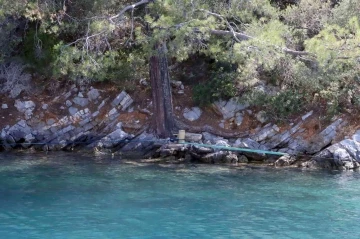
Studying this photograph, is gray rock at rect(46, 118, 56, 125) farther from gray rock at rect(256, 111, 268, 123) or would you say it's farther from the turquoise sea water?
gray rock at rect(256, 111, 268, 123)

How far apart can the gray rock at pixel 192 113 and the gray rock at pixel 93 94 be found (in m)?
3.60

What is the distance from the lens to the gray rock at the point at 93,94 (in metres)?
20.4

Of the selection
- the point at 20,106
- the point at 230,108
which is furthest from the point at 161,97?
the point at 20,106

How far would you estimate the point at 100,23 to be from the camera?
15.3 m

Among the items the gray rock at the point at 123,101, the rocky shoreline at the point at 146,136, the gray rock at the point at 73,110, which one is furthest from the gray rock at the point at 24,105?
the gray rock at the point at 123,101

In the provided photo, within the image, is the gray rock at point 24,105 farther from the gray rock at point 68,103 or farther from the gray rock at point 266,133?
the gray rock at point 266,133

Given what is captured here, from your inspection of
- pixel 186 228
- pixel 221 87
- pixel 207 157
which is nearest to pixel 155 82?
pixel 221 87

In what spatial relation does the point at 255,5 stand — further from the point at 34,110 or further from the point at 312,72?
the point at 34,110

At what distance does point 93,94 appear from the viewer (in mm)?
20469

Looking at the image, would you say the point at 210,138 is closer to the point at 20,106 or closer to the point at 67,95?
the point at 67,95

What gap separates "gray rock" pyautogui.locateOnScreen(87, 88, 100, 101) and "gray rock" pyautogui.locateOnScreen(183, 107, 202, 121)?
11.8ft

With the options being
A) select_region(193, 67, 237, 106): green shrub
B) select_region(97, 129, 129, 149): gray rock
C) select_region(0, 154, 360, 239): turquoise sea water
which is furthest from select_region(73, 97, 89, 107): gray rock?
select_region(0, 154, 360, 239): turquoise sea water

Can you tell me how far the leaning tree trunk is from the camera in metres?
18.3

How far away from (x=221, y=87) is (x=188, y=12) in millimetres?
4571
